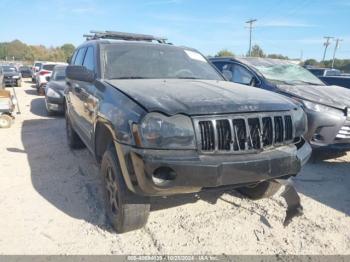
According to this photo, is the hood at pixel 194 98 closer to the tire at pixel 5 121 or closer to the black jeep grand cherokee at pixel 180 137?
the black jeep grand cherokee at pixel 180 137

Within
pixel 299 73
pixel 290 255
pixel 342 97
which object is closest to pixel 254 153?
pixel 290 255

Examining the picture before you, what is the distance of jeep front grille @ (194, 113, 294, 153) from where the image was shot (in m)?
2.58

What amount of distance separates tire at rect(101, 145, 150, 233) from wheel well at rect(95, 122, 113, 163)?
235 millimetres

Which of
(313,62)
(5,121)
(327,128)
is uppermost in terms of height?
(327,128)

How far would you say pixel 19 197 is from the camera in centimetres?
387

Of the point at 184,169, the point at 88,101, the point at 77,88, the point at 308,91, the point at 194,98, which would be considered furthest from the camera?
the point at 308,91

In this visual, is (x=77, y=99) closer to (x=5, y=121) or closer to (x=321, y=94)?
(x=321, y=94)

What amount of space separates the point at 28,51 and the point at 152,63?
9227 cm

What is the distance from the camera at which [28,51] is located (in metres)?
85.4

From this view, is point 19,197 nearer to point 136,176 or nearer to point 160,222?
point 160,222

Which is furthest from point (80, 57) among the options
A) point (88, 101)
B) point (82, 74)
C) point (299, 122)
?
point (299, 122)

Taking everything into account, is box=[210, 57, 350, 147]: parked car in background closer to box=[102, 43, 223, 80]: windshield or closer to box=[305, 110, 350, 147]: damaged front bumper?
box=[305, 110, 350, 147]: damaged front bumper

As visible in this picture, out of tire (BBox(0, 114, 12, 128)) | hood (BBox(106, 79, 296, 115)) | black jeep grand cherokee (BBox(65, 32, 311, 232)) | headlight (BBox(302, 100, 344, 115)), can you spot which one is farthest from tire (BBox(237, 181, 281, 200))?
tire (BBox(0, 114, 12, 128))

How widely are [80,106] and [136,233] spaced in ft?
6.98
